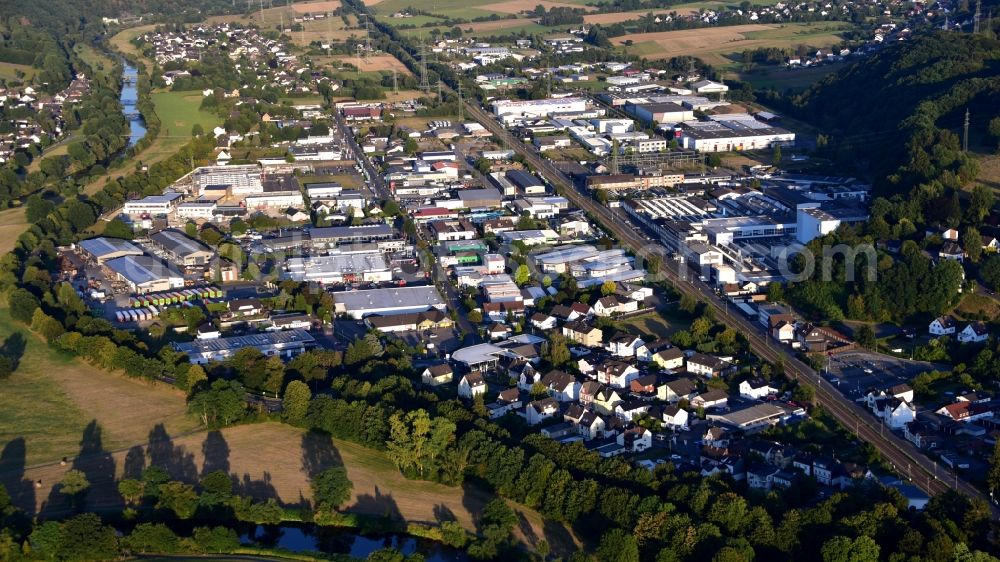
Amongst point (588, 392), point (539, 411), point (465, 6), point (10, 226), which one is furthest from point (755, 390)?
point (465, 6)

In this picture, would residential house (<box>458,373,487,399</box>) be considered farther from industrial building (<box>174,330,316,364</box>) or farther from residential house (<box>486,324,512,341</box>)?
industrial building (<box>174,330,316,364</box>)

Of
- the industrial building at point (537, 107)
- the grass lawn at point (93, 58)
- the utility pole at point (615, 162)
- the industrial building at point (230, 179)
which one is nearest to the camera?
the industrial building at point (230, 179)

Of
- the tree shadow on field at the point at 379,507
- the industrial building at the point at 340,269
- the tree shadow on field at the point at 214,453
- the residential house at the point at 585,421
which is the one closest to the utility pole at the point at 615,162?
the industrial building at the point at 340,269

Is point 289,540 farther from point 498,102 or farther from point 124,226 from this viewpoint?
point 498,102

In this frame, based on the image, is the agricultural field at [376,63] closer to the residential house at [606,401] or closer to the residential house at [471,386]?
the residential house at [471,386]

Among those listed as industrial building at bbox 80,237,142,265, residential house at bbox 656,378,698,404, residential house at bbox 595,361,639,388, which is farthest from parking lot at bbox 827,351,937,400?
industrial building at bbox 80,237,142,265

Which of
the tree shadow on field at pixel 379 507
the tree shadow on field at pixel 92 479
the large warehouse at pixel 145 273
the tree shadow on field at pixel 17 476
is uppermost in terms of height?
the large warehouse at pixel 145 273

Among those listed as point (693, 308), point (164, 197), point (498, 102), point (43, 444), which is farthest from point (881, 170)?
point (43, 444)
